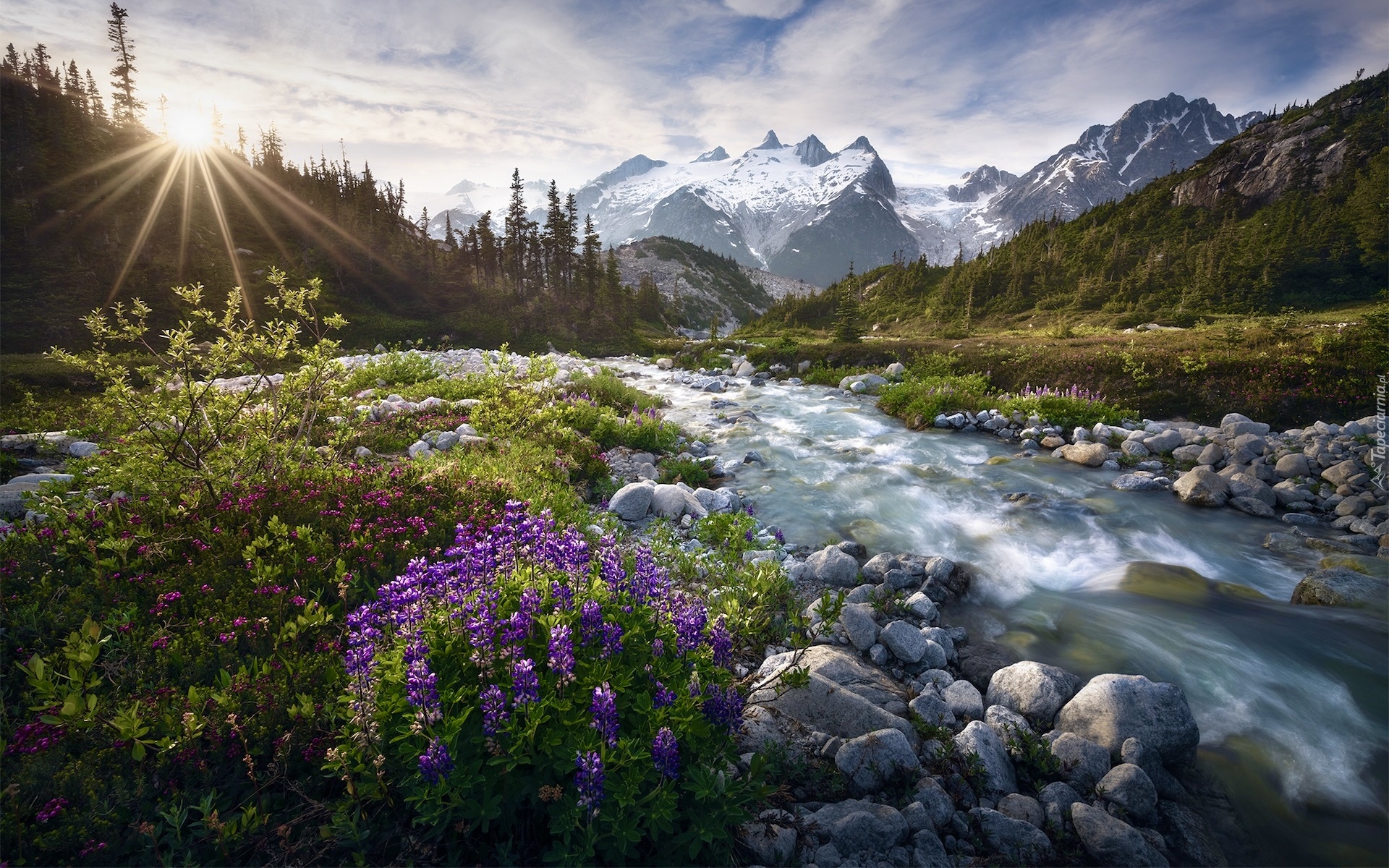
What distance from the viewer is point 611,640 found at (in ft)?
10.0

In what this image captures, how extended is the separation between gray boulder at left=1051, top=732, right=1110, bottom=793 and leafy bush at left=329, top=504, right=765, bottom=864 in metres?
3.25

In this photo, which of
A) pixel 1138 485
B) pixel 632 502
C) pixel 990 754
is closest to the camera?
pixel 990 754

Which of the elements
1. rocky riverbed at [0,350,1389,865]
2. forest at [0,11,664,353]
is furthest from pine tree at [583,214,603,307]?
rocky riverbed at [0,350,1389,865]

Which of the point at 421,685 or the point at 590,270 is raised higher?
the point at 590,270

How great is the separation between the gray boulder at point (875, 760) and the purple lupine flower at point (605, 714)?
2.43 m

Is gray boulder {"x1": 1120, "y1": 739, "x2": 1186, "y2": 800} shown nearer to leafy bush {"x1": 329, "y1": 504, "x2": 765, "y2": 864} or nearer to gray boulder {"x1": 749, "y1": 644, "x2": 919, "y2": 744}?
gray boulder {"x1": 749, "y1": 644, "x2": 919, "y2": 744}

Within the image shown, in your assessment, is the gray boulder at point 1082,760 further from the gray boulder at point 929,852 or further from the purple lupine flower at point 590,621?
the purple lupine flower at point 590,621

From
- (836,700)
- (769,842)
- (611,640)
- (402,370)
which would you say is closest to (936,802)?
(836,700)

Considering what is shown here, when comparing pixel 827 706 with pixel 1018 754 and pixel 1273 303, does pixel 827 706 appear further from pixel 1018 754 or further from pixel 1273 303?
pixel 1273 303

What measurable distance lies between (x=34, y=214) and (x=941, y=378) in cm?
7057

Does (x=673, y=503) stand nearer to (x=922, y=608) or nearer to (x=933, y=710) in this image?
(x=922, y=608)

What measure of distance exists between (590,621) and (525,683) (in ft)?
1.81

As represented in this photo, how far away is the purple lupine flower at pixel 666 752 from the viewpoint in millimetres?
2572

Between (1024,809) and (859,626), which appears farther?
(859,626)
